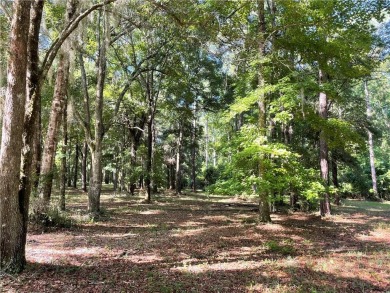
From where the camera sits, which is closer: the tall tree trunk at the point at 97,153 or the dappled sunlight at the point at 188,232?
the dappled sunlight at the point at 188,232

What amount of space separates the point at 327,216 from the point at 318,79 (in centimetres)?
676

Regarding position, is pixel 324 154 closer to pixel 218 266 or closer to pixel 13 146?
pixel 218 266

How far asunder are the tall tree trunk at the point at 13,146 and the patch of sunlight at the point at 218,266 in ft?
9.54

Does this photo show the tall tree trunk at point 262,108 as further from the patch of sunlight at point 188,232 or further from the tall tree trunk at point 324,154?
the tall tree trunk at point 324,154

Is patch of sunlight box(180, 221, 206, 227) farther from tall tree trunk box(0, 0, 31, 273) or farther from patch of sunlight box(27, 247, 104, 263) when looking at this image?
tall tree trunk box(0, 0, 31, 273)

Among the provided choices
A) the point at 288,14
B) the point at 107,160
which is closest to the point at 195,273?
the point at 288,14

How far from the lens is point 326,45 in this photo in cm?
991

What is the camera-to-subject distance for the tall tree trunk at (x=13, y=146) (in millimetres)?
4852

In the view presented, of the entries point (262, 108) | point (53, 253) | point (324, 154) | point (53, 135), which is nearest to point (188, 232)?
point (53, 253)

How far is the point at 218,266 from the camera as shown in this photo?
619 cm

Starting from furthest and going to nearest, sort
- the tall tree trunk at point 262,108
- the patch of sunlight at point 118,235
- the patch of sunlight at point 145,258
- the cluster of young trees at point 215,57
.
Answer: the tall tree trunk at point 262,108, the patch of sunlight at point 118,235, the patch of sunlight at point 145,258, the cluster of young trees at point 215,57

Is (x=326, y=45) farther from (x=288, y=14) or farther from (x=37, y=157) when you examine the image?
(x=37, y=157)

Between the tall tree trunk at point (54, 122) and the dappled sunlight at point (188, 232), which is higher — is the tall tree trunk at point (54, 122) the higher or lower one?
the higher one

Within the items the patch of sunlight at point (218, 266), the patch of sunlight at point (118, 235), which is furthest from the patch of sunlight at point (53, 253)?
the patch of sunlight at point (218, 266)
